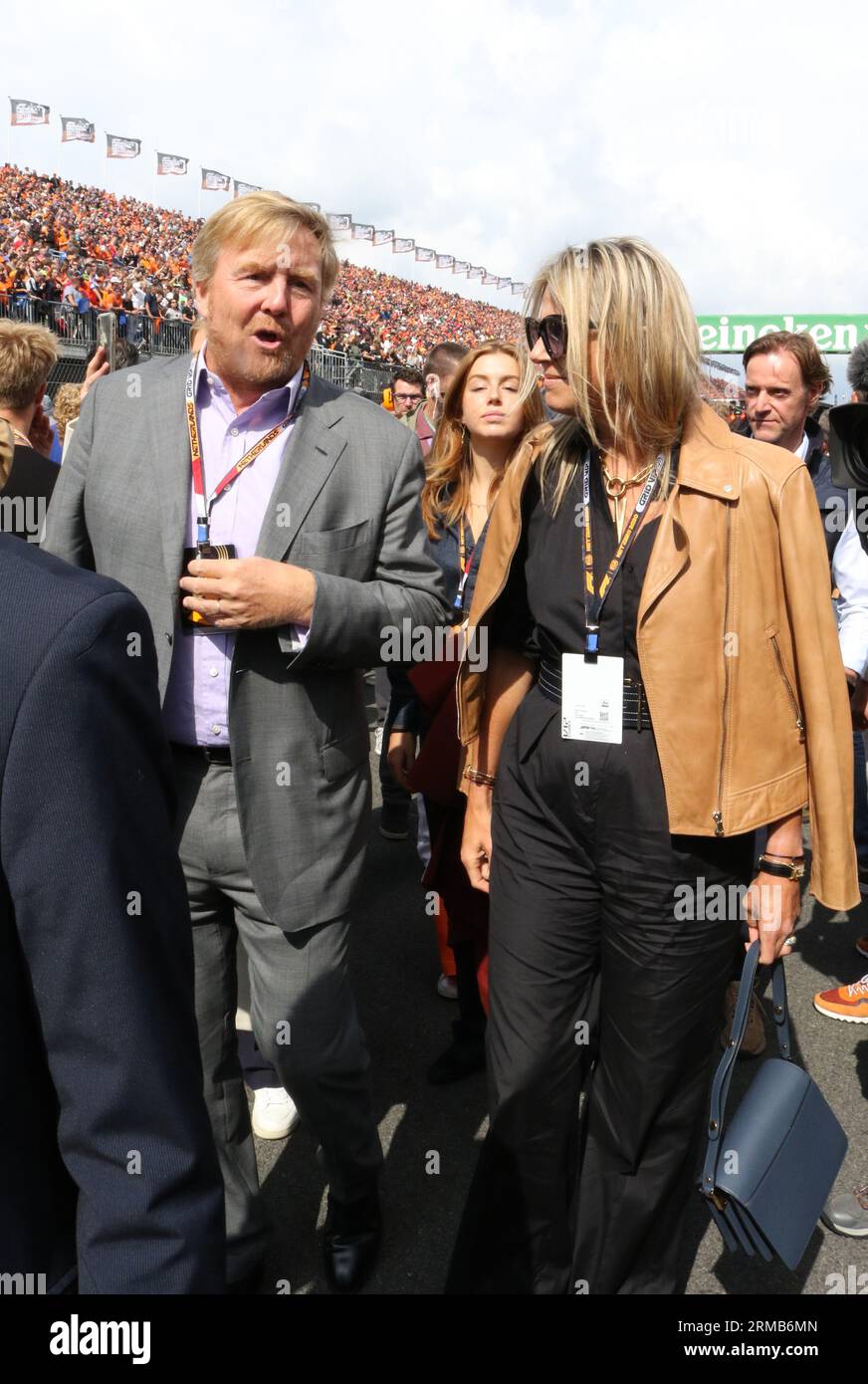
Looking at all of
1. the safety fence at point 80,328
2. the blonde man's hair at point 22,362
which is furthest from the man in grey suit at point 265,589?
the safety fence at point 80,328

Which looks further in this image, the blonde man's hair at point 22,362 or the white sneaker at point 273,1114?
the blonde man's hair at point 22,362

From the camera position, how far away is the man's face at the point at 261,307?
217 cm

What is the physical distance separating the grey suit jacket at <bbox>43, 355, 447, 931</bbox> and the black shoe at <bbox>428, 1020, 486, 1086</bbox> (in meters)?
1.22

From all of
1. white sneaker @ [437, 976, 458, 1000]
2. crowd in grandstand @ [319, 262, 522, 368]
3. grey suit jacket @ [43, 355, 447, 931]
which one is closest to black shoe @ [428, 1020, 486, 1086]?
white sneaker @ [437, 976, 458, 1000]

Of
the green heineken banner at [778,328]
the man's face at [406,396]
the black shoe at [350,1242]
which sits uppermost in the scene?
the green heineken banner at [778,328]

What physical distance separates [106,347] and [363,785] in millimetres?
3713

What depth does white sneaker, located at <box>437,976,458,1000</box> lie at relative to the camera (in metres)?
3.89

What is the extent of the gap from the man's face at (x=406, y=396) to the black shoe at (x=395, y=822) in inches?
146

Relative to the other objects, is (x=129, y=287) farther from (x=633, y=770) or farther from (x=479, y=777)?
(x=633, y=770)

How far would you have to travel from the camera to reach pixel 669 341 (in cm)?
204

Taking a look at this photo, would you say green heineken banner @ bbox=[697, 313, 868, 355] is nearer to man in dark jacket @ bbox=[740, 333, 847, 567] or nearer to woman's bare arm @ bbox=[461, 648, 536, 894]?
man in dark jacket @ bbox=[740, 333, 847, 567]

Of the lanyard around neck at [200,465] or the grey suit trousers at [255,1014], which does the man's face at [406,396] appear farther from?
the grey suit trousers at [255,1014]

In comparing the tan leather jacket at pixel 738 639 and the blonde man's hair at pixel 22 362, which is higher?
the blonde man's hair at pixel 22 362
